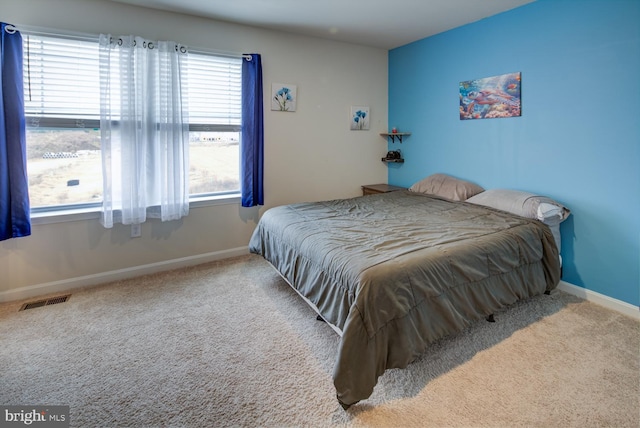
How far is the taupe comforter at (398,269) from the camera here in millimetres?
1612

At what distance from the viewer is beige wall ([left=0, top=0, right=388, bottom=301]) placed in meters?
2.75

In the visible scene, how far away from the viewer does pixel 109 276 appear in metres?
3.06

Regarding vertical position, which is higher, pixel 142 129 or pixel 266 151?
pixel 142 129

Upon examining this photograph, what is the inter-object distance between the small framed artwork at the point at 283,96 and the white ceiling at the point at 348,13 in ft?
1.96

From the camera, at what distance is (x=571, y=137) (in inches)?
107

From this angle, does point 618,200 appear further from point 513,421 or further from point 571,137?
point 513,421

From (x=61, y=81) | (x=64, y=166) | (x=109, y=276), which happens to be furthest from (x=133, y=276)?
(x=61, y=81)

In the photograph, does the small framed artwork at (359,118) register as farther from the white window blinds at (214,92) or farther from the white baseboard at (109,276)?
the white baseboard at (109,276)

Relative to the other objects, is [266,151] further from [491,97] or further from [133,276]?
[491,97]

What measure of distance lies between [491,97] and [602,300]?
2049 millimetres

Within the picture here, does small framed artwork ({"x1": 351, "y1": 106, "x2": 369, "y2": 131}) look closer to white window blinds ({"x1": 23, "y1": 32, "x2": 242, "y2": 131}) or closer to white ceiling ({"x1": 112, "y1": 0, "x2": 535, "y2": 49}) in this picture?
white ceiling ({"x1": 112, "y1": 0, "x2": 535, "y2": 49})

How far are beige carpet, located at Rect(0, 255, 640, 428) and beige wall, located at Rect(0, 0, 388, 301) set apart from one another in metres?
0.40

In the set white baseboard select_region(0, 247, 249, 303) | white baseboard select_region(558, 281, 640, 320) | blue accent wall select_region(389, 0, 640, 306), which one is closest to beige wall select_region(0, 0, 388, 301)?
white baseboard select_region(0, 247, 249, 303)

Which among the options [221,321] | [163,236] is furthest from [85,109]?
[221,321]
